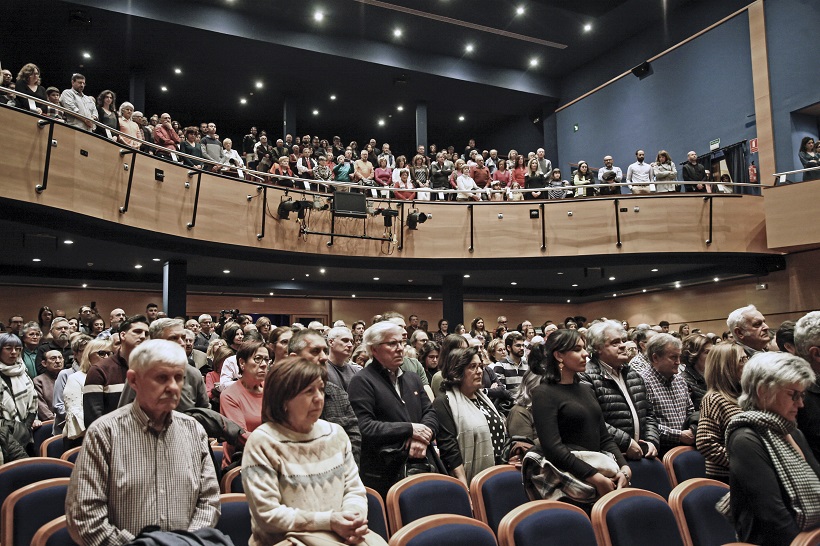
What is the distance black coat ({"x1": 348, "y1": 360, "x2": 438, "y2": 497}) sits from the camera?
2.72 m

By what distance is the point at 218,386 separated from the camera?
4.14m

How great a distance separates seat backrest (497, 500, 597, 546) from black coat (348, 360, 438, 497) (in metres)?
0.77

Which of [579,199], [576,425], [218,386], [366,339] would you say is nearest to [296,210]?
[579,199]

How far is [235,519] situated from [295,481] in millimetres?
481

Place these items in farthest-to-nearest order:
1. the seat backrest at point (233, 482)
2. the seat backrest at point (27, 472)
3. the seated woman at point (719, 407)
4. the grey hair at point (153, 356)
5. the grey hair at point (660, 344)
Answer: the grey hair at point (660, 344)
the seat backrest at point (233, 482)
the seated woman at point (719, 407)
the seat backrest at point (27, 472)
the grey hair at point (153, 356)

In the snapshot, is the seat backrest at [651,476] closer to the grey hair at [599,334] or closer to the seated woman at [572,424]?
the seated woman at [572,424]

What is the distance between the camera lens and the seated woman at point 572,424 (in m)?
2.47

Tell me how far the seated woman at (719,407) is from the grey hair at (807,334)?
0.69 ft

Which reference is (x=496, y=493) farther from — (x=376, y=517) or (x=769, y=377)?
(x=769, y=377)

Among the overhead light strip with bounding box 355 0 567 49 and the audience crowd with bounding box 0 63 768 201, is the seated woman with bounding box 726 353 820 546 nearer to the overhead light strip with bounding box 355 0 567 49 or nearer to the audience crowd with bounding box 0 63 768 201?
the audience crowd with bounding box 0 63 768 201

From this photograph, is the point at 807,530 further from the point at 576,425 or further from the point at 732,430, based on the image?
the point at 576,425

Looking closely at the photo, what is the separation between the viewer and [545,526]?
2027 millimetres

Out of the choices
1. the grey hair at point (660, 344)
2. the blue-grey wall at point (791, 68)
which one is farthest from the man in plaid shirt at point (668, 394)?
the blue-grey wall at point (791, 68)

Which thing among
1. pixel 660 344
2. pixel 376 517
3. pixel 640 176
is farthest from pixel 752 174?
pixel 376 517
